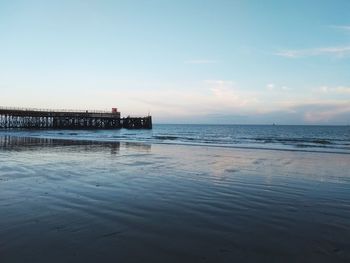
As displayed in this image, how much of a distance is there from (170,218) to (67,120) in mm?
85751

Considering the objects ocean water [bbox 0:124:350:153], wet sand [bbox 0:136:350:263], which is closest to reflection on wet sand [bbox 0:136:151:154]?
ocean water [bbox 0:124:350:153]

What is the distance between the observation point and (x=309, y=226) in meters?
6.70

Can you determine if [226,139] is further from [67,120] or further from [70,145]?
[67,120]

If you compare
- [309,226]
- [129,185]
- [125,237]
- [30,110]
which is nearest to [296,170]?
[129,185]

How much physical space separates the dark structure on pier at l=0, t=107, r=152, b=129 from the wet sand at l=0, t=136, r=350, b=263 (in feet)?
243

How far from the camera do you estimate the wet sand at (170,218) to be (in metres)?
5.17

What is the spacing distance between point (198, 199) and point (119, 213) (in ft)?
7.56

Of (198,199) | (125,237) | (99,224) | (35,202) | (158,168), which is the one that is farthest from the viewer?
(158,168)

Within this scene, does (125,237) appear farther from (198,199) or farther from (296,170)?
(296,170)

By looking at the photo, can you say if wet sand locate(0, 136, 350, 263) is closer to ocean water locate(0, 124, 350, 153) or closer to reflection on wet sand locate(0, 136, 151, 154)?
reflection on wet sand locate(0, 136, 151, 154)

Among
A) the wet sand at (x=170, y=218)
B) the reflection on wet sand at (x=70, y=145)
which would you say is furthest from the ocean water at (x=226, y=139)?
the wet sand at (x=170, y=218)

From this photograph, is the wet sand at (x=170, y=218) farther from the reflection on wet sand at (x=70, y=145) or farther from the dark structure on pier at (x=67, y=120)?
the dark structure on pier at (x=67, y=120)

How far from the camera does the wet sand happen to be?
17.0 feet

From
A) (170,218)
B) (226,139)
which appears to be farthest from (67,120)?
(170,218)
